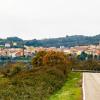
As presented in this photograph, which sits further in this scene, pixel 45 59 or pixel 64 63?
pixel 45 59

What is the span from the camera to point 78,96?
3356 cm

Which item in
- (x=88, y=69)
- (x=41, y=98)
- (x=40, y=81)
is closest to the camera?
(x=41, y=98)

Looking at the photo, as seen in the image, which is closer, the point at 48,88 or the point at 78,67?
the point at 48,88

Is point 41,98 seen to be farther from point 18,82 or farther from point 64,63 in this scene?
point 64,63

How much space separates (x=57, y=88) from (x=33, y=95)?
471 inches

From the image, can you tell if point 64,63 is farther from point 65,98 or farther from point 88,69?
point 65,98

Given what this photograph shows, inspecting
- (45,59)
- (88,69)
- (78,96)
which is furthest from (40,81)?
(88,69)

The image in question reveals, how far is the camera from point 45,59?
7775 cm

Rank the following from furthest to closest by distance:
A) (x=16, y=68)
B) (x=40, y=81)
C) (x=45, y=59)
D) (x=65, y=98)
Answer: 1. (x=45, y=59)
2. (x=16, y=68)
3. (x=40, y=81)
4. (x=65, y=98)

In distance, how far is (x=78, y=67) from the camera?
10312cm

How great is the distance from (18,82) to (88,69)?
63903 millimetres

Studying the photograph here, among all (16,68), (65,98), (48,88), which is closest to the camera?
(65,98)

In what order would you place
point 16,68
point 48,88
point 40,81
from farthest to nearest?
1. point 16,68
2. point 40,81
3. point 48,88

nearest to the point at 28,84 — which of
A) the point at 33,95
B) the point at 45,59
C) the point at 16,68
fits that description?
the point at 33,95
